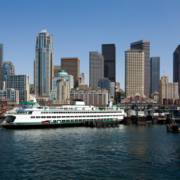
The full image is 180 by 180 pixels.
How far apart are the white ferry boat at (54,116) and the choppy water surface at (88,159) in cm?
2469

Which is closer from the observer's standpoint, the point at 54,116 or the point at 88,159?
the point at 88,159

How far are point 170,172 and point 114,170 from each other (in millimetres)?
8463

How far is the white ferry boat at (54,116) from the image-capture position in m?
84.1

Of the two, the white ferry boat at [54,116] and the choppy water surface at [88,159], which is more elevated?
the white ferry boat at [54,116]

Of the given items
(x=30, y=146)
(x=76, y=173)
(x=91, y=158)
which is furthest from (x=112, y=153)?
(x=30, y=146)

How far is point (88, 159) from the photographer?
4347 cm

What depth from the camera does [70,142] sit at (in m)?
58.1

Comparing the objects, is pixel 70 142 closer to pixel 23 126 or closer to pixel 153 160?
pixel 153 160

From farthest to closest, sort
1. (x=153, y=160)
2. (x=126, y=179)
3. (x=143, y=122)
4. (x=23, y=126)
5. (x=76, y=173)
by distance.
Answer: (x=143, y=122), (x=23, y=126), (x=153, y=160), (x=76, y=173), (x=126, y=179)

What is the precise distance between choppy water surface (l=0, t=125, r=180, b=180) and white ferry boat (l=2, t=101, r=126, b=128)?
24690 millimetres

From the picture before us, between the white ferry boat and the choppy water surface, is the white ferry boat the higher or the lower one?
the higher one

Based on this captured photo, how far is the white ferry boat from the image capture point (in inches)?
3312

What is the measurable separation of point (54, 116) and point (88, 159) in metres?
49.8

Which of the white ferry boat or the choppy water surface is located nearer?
the choppy water surface
